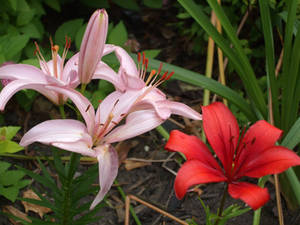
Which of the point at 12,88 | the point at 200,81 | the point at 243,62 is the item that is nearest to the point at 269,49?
the point at 243,62

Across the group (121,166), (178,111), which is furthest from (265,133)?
(121,166)

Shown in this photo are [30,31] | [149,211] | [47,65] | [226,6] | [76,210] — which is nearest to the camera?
[47,65]

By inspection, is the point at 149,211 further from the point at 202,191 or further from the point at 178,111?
the point at 178,111

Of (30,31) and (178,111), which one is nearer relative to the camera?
(178,111)

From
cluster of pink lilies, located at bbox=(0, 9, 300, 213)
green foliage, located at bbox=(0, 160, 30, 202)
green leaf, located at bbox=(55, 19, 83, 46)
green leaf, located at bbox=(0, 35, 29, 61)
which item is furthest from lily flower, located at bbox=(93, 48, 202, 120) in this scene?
green leaf, located at bbox=(55, 19, 83, 46)

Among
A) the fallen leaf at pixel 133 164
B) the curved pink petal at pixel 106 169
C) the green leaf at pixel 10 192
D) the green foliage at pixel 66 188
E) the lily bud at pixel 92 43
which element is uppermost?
the lily bud at pixel 92 43

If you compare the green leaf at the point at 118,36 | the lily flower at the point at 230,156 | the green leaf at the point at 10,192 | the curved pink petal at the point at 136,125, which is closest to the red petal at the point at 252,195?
the lily flower at the point at 230,156

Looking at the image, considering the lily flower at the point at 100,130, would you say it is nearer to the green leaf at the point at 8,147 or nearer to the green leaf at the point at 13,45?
the green leaf at the point at 8,147
